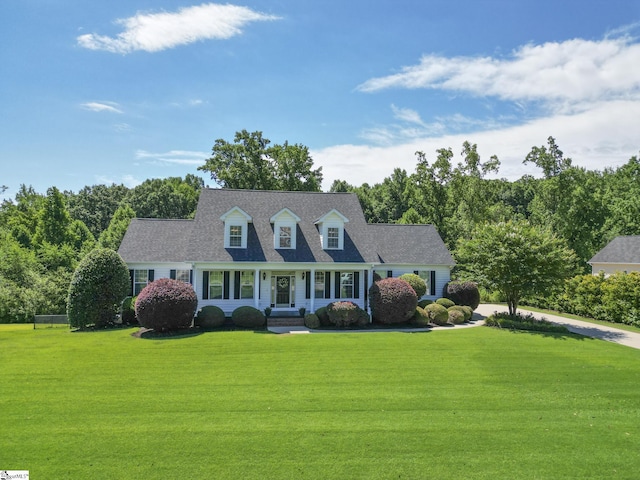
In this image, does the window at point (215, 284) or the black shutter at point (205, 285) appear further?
the window at point (215, 284)

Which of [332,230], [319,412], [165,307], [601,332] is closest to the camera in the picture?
[319,412]

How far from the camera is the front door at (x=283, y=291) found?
81.9ft

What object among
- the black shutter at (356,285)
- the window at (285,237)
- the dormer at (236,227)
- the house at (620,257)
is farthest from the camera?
the house at (620,257)

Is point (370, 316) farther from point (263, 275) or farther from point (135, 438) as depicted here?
point (135, 438)

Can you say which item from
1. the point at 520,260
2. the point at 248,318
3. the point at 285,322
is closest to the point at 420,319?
the point at 520,260

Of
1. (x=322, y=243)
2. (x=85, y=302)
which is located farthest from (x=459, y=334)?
(x=85, y=302)

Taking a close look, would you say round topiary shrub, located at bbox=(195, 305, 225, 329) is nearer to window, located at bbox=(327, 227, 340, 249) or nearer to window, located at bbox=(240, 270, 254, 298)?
window, located at bbox=(240, 270, 254, 298)

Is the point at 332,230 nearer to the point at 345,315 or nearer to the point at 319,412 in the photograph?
the point at 345,315

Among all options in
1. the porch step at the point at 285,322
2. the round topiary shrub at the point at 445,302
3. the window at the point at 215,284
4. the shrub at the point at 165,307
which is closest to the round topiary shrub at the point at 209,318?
the shrub at the point at 165,307

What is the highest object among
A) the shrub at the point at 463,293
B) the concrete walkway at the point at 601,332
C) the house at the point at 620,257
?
the house at the point at 620,257

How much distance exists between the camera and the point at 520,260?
71.6ft

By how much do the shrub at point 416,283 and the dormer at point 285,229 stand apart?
23.8ft

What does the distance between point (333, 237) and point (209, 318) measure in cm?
850

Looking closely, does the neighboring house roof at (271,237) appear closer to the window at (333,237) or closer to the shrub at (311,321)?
the window at (333,237)
